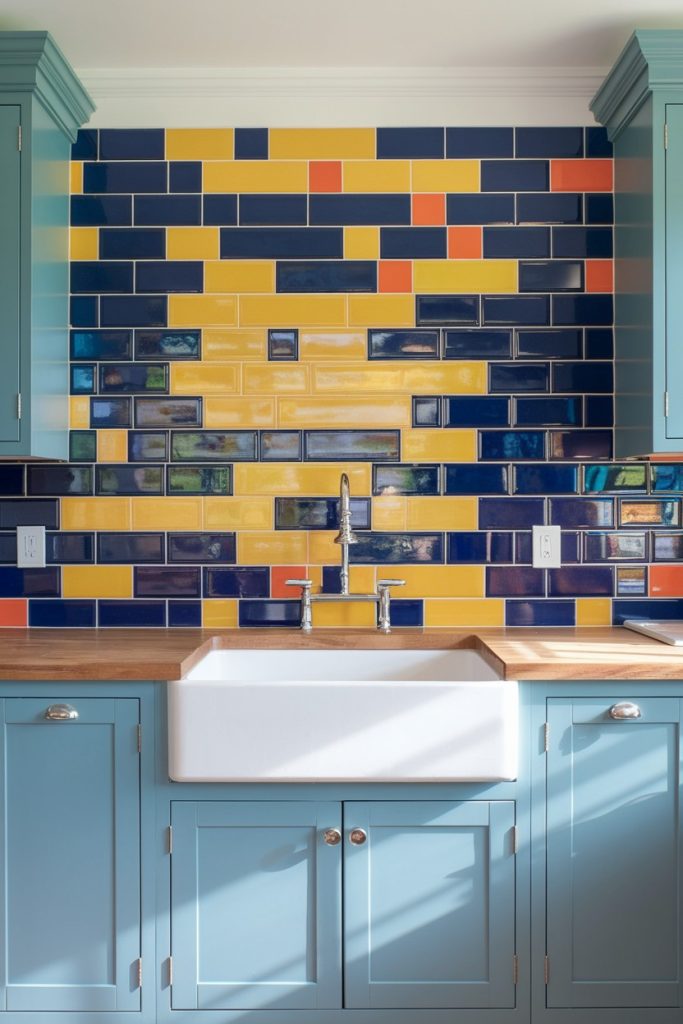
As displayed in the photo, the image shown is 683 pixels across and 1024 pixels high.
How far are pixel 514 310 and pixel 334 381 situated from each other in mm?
555

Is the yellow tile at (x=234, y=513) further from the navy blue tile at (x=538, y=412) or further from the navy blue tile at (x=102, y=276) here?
the navy blue tile at (x=538, y=412)

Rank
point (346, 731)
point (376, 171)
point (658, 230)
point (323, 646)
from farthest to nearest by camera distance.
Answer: point (376, 171) < point (323, 646) < point (658, 230) < point (346, 731)

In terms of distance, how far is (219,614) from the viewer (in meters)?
2.52

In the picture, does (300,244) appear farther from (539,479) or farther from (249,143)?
(539,479)

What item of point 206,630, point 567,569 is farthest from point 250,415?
point 567,569

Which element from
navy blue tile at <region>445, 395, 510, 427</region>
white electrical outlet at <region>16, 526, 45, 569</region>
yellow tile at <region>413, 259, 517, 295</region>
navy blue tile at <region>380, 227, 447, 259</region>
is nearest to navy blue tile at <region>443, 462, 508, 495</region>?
navy blue tile at <region>445, 395, 510, 427</region>

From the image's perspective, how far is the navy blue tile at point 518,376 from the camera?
250cm

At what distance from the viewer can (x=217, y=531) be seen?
8.26ft

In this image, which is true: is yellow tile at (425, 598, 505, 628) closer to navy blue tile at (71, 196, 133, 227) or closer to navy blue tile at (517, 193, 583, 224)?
navy blue tile at (517, 193, 583, 224)

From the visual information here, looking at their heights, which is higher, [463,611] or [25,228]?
[25,228]

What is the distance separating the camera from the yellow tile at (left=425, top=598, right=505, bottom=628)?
2516mm

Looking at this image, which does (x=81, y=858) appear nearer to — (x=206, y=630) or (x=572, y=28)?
(x=206, y=630)

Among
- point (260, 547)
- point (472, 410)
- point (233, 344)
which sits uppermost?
point (233, 344)

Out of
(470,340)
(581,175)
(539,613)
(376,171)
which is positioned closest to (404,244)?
(376,171)
